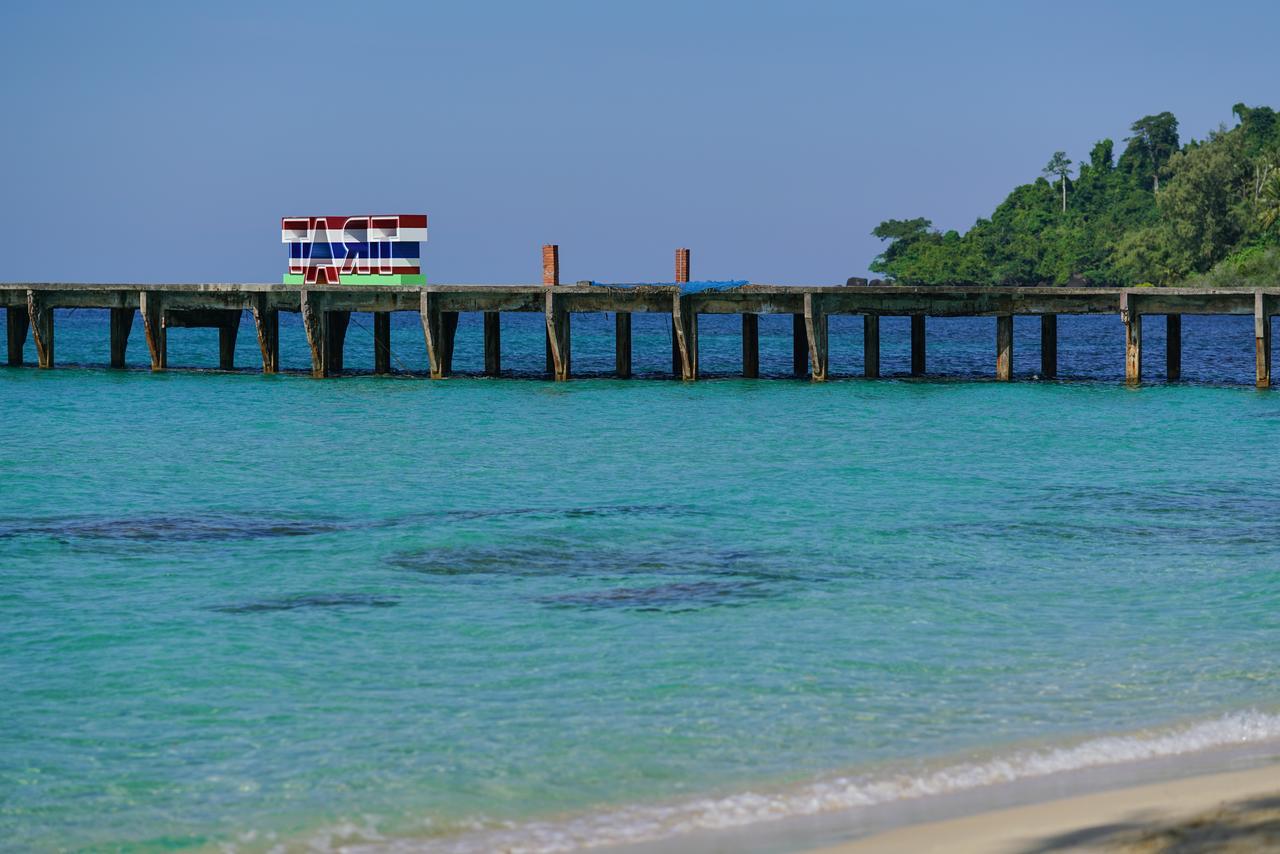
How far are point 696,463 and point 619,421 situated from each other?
642cm

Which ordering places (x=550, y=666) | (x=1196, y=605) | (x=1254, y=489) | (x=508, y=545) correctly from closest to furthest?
(x=550, y=666) < (x=1196, y=605) < (x=508, y=545) < (x=1254, y=489)

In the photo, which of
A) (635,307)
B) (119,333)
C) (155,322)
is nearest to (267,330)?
(155,322)

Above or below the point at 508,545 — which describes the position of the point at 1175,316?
above

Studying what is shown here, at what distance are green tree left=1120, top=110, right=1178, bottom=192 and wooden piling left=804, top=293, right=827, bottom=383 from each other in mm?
146893

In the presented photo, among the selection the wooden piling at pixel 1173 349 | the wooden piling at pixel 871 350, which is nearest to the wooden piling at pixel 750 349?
the wooden piling at pixel 871 350

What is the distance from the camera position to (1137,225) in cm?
15325

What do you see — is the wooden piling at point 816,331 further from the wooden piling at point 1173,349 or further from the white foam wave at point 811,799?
the white foam wave at point 811,799

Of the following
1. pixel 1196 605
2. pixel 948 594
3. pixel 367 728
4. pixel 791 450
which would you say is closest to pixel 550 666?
pixel 367 728

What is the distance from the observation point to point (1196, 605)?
12.5 m

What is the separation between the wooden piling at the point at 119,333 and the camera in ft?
140

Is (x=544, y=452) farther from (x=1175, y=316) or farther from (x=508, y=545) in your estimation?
(x=1175, y=316)

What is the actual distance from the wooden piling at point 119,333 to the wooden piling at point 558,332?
524 inches

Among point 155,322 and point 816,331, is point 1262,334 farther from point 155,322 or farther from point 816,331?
point 155,322

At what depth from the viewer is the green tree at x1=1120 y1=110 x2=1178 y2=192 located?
567 ft
